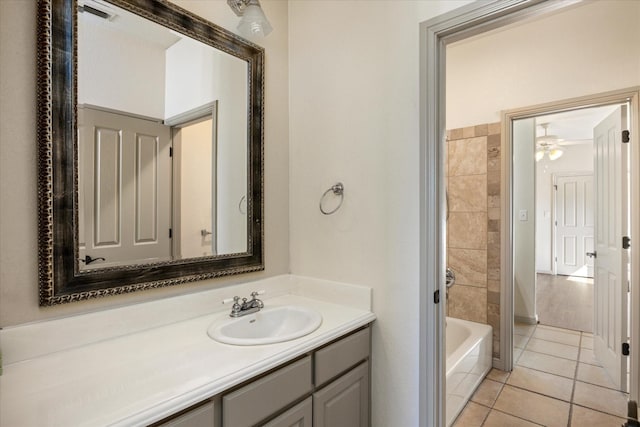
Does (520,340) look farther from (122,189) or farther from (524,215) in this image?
(122,189)

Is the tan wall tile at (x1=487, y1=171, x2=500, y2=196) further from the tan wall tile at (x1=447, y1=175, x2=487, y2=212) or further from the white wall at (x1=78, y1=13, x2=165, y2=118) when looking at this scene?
the white wall at (x1=78, y1=13, x2=165, y2=118)

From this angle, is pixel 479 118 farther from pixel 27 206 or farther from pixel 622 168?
pixel 27 206

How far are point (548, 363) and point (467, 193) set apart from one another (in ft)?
5.19

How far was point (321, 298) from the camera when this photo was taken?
1764mm

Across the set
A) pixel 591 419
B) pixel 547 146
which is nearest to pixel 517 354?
pixel 591 419

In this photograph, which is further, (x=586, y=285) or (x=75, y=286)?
(x=586, y=285)

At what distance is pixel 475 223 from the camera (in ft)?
9.06

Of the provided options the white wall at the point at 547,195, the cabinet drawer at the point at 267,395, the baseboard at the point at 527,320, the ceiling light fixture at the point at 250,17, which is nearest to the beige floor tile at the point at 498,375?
the baseboard at the point at 527,320

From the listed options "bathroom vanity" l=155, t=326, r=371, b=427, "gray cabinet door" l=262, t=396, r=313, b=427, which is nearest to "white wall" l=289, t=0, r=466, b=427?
"bathroom vanity" l=155, t=326, r=371, b=427

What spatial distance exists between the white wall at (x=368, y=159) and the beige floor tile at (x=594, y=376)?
1.94 meters

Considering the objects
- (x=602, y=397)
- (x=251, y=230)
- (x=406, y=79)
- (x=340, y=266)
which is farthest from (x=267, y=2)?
(x=602, y=397)

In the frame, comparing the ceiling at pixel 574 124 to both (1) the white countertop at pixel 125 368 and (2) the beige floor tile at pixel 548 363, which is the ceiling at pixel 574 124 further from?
(1) the white countertop at pixel 125 368

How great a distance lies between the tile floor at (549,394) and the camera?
6.59 ft

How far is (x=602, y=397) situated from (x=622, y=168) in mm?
1581
